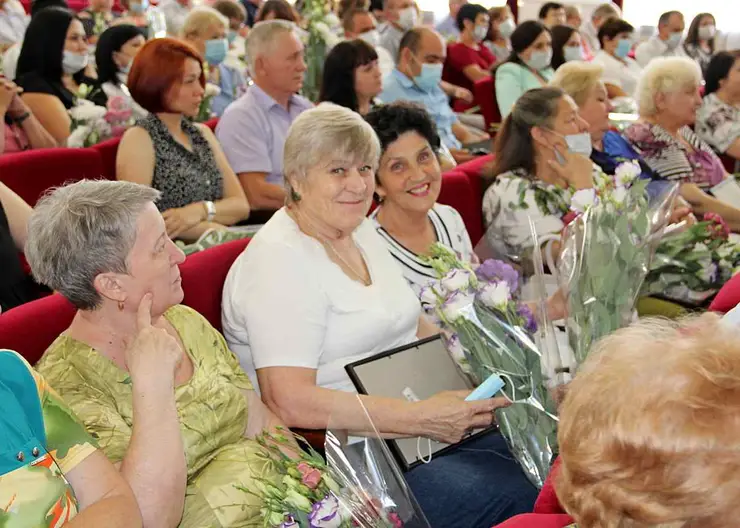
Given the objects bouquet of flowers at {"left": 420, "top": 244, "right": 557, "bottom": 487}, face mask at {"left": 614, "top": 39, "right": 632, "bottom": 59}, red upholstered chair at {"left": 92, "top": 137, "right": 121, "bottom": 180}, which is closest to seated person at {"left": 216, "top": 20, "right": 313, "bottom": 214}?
red upholstered chair at {"left": 92, "top": 137, "right": 121, "bottom": 180}

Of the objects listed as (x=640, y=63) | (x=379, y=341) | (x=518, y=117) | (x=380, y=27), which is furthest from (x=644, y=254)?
(x=640, y=63)

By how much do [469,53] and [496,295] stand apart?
6.96m

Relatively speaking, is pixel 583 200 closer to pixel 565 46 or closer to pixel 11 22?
pixel 565 46

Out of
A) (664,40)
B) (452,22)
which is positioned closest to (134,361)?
(664,40)

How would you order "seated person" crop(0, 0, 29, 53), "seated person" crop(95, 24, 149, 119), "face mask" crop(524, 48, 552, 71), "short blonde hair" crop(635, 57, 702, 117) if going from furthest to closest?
1. "seated person" crop(0, 0, 29, 53)
2. "face mask" crop(524, 48, 552, 71)
3. "seated person" crop(95, 24, 149, 119)
4. "short blonde hair" crop(635, 57, 702, 117)

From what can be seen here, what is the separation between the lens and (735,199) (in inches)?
171

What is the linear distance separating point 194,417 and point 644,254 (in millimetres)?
1042

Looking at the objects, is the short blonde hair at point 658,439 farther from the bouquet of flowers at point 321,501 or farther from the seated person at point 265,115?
the seated person at point 265,115

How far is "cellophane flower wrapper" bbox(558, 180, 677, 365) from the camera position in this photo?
69.4 inches

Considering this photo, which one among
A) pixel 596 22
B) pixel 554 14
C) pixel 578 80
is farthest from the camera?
pixel 596 22

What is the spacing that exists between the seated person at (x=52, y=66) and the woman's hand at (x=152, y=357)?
3.04 metres

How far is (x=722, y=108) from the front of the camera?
5137mm

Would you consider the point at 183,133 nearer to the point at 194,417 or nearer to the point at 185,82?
the point at 185,82

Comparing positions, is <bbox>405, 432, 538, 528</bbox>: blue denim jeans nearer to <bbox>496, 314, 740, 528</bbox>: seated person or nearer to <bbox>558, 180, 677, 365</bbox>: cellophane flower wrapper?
<bbox>558, 180, 677, 365</bbox>: cellophane flower wrapper
